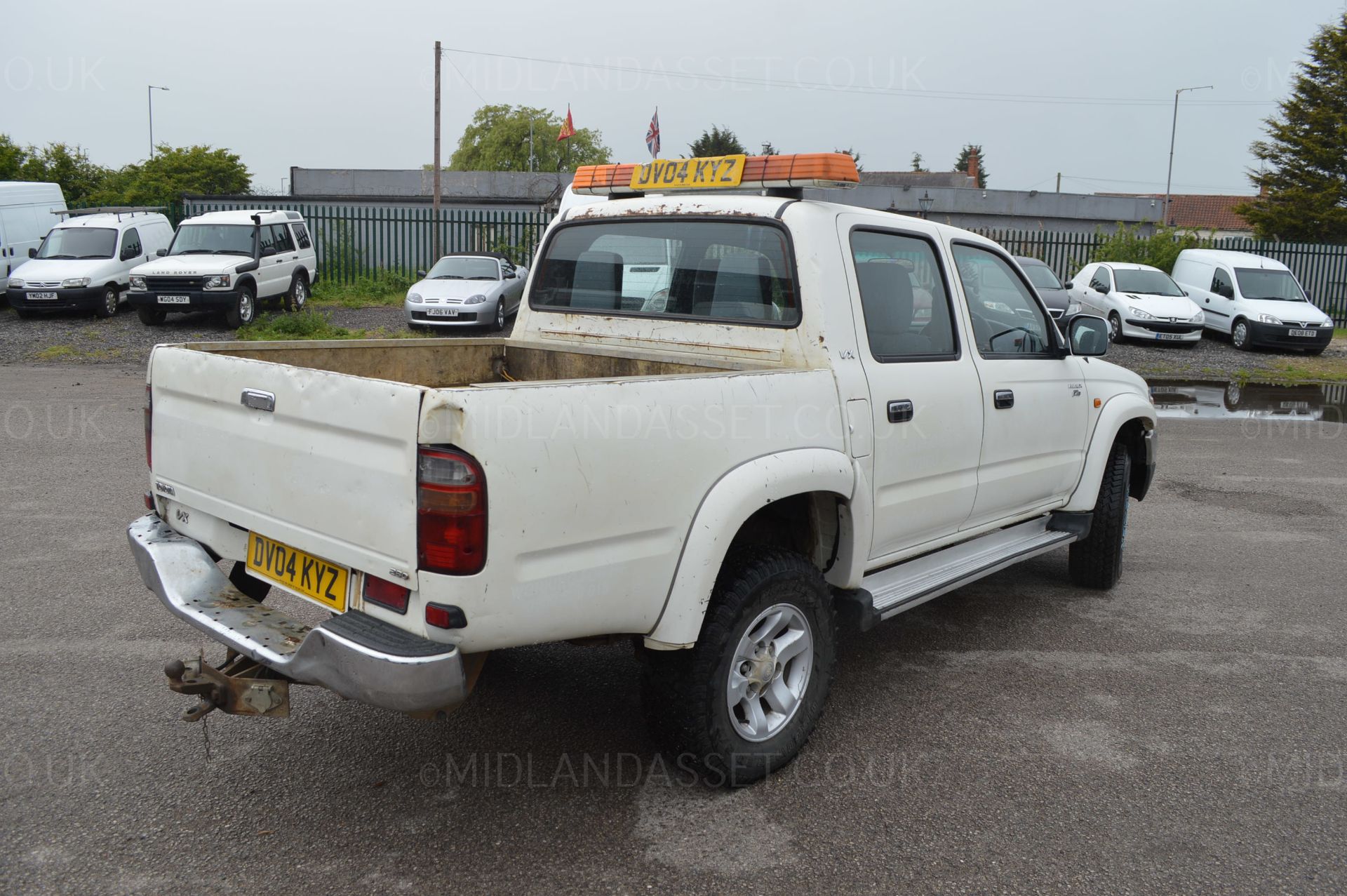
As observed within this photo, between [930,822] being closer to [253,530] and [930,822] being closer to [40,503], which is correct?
[253,530]

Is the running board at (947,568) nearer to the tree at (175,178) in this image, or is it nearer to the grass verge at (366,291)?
the grass verge at (366,291)

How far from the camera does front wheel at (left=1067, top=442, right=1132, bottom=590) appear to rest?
18.0ft

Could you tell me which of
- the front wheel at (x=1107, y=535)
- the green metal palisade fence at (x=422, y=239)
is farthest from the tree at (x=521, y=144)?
the front wheel at (x=1107, y=535)

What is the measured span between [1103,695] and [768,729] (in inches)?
66.6

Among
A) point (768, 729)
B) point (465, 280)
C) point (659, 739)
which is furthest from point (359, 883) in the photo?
point (465, 280)

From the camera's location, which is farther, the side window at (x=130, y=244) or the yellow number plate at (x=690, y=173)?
the side window at (x=130, y=244)

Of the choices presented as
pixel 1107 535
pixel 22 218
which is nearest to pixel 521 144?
pixel 22 218

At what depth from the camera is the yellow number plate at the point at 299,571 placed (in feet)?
9.70

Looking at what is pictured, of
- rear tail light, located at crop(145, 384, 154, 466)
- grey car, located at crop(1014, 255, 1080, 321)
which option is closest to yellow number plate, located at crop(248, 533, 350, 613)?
rear tail light, located at crop(145, 384, 154, 466)

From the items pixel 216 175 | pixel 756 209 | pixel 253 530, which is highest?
pixel 216 175

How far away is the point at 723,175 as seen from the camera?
420 cm

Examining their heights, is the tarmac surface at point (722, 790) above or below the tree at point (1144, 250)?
below

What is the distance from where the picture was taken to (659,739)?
10.8ft

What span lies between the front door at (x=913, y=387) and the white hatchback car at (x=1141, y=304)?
1487 cm
